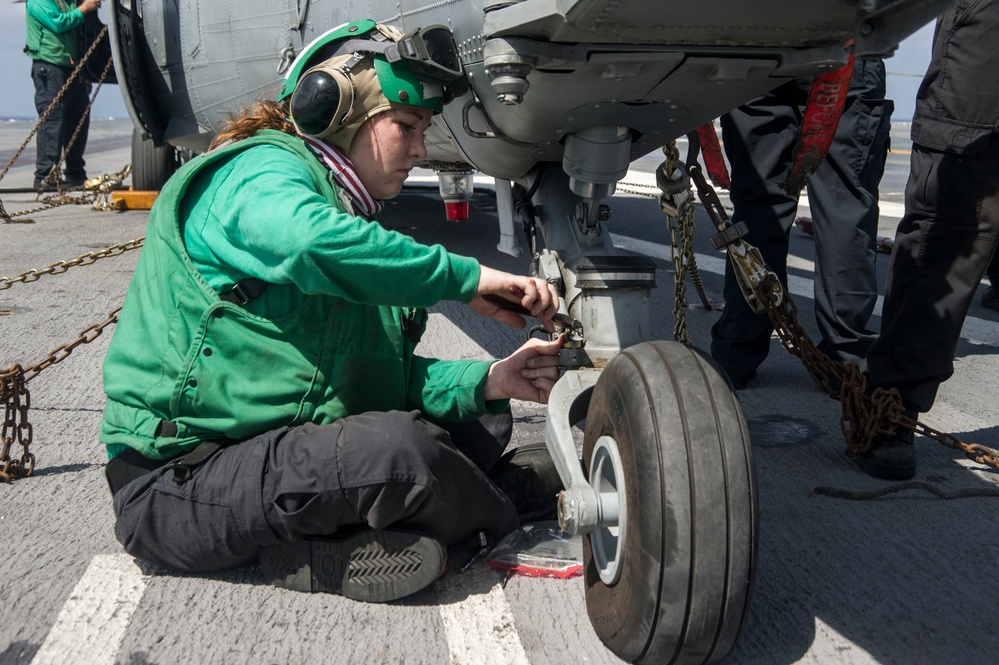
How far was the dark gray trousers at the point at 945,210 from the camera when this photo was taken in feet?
8.40

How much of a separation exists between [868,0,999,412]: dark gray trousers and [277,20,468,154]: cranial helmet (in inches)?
58.6

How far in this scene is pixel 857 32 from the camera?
1795 mm

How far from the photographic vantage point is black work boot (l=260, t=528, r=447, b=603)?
203cm

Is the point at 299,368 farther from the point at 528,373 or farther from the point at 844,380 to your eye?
the point at 844,380

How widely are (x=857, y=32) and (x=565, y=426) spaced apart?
1.03 metres

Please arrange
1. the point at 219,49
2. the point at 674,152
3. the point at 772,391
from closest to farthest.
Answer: the point at 674,152, the point at 772,391, the point at 219,49

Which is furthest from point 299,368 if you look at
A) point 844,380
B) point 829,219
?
point 829,219

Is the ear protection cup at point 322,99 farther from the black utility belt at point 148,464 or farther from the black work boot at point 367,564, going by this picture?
the black work boot at point 367,564

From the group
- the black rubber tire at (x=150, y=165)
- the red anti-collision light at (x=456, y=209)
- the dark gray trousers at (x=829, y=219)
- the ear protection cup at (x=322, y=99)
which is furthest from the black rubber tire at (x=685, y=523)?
the black rubber tire at (x=150, y=165)

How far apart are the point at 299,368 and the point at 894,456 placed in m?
1.89

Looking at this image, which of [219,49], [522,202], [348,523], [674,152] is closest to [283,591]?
[348,523]

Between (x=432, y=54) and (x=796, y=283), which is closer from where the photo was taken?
(x=432, y=54)

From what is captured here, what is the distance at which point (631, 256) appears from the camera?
228 centimetres

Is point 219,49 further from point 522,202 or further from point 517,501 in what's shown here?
point 517,501
